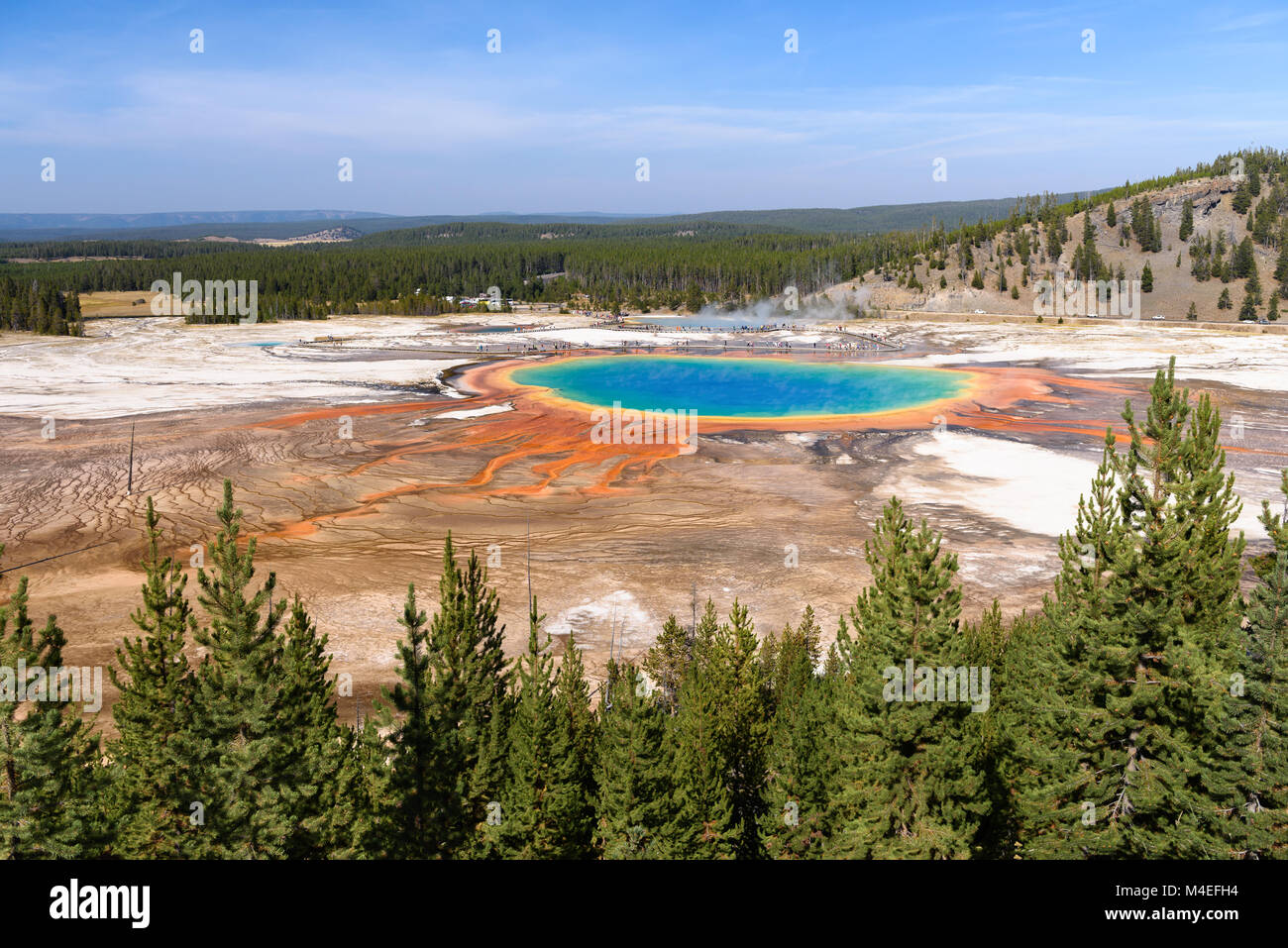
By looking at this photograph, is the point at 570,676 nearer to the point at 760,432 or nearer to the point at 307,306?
the point at 760,432

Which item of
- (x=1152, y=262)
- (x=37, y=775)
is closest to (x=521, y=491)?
(x=37, y=775)

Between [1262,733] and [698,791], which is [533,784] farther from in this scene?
[1262,733]

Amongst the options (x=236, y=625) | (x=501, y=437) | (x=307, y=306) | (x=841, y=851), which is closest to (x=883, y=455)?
(x=501, y=437)

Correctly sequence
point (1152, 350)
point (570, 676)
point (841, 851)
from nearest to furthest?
1. point (841, 851)
2. point (570, 676)
3. point (1152, 350)

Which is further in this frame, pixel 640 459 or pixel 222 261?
pixel 222 261

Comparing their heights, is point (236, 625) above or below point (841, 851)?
above

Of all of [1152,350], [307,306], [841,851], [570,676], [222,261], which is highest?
[222,261]
